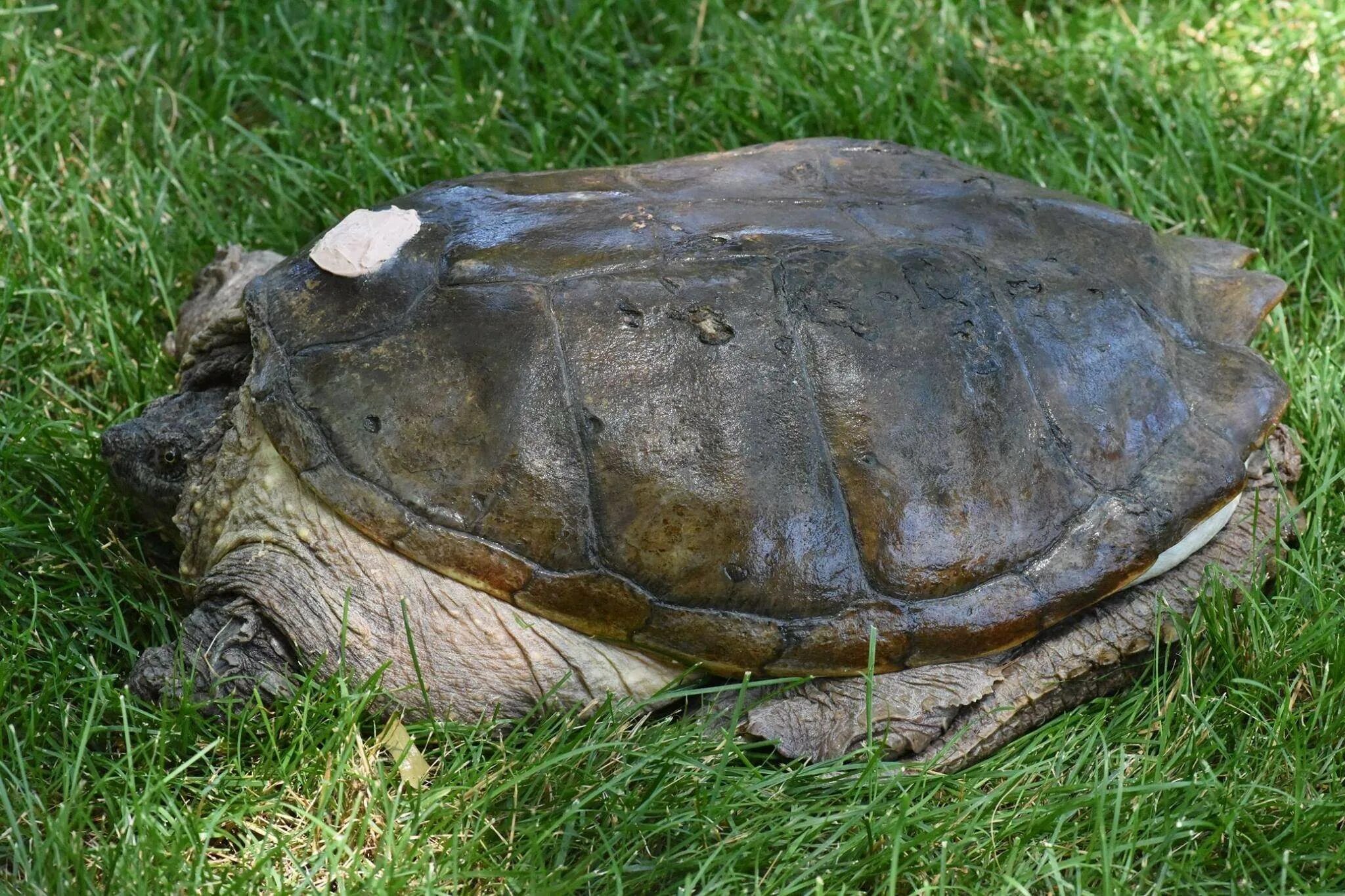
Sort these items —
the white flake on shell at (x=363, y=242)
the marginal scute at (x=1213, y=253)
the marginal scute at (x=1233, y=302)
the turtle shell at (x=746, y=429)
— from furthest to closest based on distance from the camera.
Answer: the marginal scute at (x=1213, y=253) → the marginal scute at (x=1233, y=302) → the white flake on shell at (x=363, y=242) → the turtle shell at (x=746, y=429)

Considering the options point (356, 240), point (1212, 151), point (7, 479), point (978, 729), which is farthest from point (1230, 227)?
point (7, 479)

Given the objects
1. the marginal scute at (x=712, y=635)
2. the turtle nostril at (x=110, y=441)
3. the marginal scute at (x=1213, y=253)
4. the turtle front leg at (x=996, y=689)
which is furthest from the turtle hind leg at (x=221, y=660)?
the marginal scute at (x=1213, y=253)

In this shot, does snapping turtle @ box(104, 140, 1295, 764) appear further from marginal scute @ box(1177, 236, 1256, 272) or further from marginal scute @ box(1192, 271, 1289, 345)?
marginal scute @ box(1177, 236, 1256, 272)

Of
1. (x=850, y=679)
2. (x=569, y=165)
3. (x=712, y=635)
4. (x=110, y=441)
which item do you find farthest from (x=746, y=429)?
(x=569, y=165)

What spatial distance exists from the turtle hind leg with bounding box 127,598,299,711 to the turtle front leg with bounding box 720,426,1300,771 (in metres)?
0.94

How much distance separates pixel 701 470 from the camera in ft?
8.61

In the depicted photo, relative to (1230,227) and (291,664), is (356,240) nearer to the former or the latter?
(291,664)

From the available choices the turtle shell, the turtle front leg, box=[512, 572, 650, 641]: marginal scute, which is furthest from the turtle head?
the turtle front leg

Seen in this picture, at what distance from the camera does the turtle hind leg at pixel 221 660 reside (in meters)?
2.64

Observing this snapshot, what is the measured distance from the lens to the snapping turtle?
2.63m

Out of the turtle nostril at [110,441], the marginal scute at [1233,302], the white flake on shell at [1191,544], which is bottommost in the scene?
the white flake on shell at [1191,544]

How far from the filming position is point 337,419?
2686 mm

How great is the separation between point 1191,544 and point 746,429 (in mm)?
1104

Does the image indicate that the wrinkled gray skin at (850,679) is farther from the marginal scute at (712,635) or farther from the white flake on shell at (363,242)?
the white flake on shell at (363,242)
